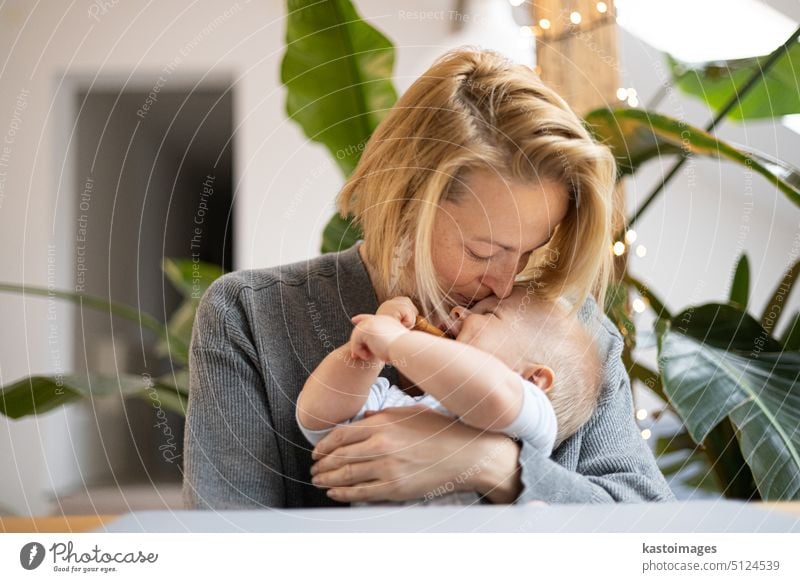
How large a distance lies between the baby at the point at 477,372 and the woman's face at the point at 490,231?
13mm

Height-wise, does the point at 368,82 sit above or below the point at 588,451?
above

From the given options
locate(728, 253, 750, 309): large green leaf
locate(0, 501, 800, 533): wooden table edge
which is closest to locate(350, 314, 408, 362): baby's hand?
locate(0, 501, 800, 533): wooden table edge

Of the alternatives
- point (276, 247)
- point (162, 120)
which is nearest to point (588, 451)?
point (276, 247)

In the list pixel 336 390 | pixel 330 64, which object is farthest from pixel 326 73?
pixel 336 390

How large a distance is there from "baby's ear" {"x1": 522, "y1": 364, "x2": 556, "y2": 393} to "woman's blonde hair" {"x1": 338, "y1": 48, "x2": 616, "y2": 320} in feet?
0.15

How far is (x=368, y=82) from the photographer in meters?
0.56

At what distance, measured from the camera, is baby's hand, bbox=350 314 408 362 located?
0.41m

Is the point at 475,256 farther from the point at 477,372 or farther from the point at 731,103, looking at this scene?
the point at 731,103

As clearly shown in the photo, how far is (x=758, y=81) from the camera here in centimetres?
62

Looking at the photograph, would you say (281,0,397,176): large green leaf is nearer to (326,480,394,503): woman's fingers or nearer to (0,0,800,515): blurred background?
(0,0,800,515): blurred background

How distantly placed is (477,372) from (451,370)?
15 millimetres

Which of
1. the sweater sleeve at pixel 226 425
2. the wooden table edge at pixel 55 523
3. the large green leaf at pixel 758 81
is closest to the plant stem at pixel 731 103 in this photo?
the large green leaf at pixel 758 81
